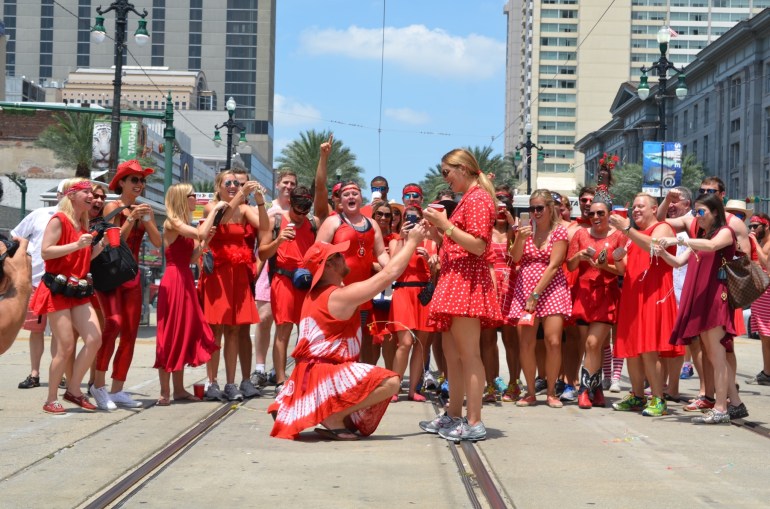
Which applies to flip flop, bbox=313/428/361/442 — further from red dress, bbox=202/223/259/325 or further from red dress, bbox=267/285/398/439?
red dress, bbox=202/223/259/325

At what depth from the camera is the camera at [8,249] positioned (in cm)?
525

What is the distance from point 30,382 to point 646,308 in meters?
5.98

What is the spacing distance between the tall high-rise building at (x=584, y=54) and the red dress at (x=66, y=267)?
452 feet

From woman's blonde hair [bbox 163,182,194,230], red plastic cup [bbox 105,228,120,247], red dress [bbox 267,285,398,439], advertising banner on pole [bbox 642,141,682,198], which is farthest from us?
advertising banner on pole [bbox 642,141,682,198]

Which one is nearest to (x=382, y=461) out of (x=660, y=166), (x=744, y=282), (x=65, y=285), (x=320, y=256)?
(x=320, y=256)

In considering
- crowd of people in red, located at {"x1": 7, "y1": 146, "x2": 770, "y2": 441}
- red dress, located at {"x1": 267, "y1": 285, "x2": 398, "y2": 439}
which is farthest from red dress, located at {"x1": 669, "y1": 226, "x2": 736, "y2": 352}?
red dress, located at {"x1": 267, "y1": 285, "x2": 398, "y2": 439}

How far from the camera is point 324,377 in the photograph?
7.86m

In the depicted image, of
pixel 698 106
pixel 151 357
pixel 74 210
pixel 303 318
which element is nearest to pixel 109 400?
pixel 74 210

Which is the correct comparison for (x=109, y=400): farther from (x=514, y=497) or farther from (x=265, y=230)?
(x=514, y=497)

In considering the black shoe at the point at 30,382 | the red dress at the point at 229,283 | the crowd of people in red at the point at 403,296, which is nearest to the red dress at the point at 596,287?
the crowd of people in red at the point at 403,296

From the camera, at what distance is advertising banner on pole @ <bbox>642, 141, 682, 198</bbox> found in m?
36.1

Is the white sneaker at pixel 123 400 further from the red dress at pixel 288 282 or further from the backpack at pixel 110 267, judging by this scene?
the red dress at pixel 288 282

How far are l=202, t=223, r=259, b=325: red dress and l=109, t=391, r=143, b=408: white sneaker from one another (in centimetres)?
101

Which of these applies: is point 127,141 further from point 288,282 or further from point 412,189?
point 288,282
